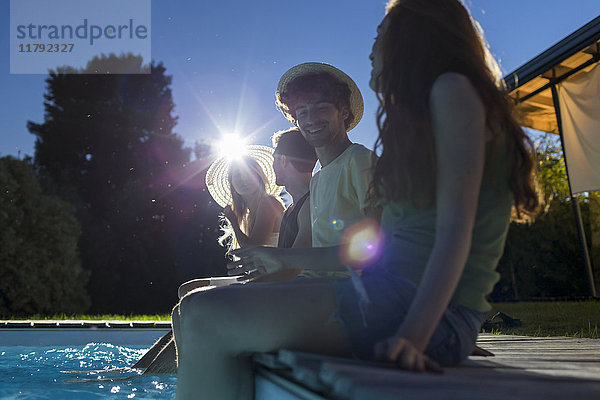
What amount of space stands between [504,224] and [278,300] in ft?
2.04

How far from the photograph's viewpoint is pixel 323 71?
7.55 feet

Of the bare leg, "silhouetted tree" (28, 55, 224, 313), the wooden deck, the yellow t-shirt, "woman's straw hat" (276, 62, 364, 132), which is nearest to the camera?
the wooden deck

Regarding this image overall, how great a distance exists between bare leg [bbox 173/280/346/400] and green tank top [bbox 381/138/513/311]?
0.22 m

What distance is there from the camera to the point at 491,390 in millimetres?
985

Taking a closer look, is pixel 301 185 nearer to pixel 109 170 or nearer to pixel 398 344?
pixel 398 344

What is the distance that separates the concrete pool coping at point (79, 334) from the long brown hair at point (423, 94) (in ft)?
22.4

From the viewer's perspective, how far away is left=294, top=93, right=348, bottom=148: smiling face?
86.3 inches

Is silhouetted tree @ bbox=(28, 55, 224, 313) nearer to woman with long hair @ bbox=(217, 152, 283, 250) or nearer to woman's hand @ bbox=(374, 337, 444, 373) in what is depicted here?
woman with long hair @ bbox=(217, 152, 283, 250)

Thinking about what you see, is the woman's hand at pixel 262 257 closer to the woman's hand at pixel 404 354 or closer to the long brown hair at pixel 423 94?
the long brown hair at pixel 423 94

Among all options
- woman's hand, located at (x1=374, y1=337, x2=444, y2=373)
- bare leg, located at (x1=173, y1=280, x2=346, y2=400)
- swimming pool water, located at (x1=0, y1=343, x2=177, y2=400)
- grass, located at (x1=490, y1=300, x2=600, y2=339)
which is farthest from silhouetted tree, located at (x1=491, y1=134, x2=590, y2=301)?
woman's hand, located at (x1=374, y1=337, x2=444, y2=373)

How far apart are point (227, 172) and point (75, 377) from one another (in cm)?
261

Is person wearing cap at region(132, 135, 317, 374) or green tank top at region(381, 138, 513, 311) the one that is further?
person wearing cap at region(132, 135, 317, 374)

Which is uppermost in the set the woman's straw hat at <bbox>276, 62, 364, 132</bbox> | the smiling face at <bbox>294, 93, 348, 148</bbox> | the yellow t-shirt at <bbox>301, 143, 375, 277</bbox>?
the woman's straw hat at <bbox>276, 62, 364, 132</bbox>

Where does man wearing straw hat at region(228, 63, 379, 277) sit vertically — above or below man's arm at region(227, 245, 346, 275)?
above
